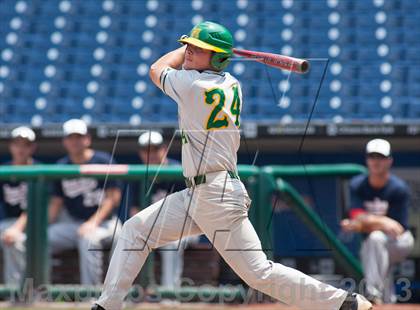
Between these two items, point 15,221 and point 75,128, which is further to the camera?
point 75,128

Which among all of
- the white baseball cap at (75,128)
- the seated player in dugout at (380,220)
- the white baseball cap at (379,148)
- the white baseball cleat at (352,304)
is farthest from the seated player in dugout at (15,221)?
the white baseball cleat at (352,304)

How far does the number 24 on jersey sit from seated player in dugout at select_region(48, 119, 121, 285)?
8.91 feet

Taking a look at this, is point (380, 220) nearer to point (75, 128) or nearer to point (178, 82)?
point (75, 128)

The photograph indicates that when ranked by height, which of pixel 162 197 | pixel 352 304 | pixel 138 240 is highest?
pixel 138 240

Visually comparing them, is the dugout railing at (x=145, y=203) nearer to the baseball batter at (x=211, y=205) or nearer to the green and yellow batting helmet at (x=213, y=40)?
the baseball batter at (x=211, y=205)

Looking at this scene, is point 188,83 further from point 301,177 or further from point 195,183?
point 301,177

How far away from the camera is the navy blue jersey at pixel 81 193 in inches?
272

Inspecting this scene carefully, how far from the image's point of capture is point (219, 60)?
4184 mm

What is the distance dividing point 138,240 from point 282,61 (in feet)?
3.36

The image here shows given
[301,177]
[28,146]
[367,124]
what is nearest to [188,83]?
[301,177]

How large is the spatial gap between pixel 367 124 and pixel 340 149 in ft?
1.89

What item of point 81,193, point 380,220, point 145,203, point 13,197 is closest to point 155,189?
point 145,203

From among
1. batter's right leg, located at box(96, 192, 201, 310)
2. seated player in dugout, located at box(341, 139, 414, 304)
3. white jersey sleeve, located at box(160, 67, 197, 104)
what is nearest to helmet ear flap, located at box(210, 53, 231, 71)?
white jersey sleeve, located at box(160, 67, 197, 104)

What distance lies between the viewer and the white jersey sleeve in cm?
408
